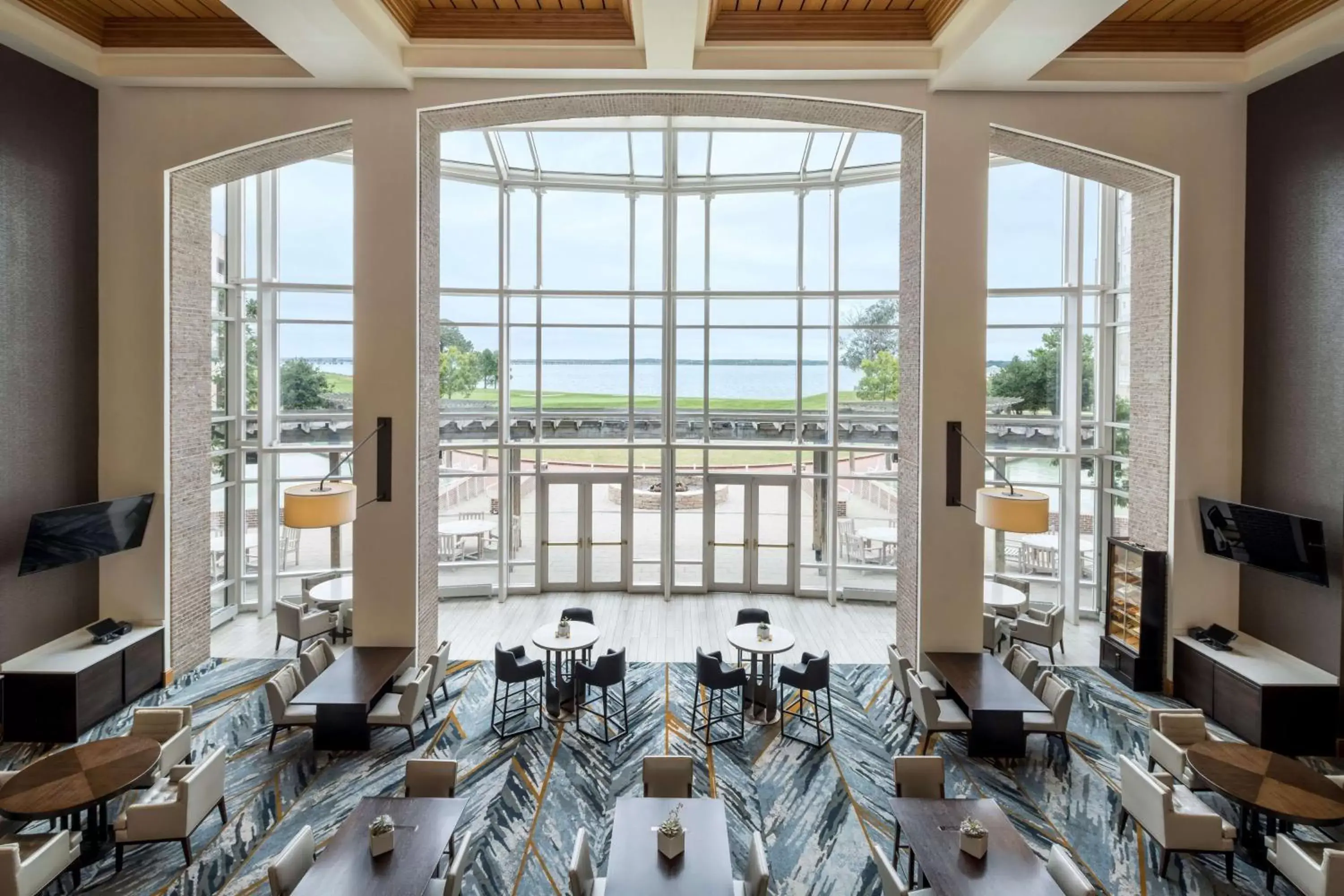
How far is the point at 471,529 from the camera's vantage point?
34.6 feet

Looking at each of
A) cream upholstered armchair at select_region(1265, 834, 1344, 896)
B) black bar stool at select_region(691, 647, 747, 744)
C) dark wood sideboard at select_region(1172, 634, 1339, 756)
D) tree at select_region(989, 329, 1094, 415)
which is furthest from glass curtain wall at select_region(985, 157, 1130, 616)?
cream upholstered armchair at select_region(1265, 834, 1344, 896)

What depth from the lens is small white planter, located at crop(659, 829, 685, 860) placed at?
390cm

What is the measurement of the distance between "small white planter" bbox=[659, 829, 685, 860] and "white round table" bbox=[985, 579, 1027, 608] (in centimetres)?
624

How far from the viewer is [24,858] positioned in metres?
4.03

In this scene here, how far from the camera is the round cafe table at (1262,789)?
14.3 ft

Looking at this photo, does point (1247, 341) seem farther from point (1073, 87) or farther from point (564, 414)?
point (564, 414)

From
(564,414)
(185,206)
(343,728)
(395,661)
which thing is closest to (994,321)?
(564,414)

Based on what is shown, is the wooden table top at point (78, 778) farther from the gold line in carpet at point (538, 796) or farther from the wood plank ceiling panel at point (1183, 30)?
the wood plank ceiling panel at point (1183, 30)

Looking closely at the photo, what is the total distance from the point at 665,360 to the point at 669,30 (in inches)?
216

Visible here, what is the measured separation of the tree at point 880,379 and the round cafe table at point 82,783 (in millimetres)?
9669

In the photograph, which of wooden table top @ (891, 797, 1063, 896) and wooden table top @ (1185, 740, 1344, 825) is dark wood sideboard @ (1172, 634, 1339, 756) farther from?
wooden table top @ (891, 797, 1063, 896)

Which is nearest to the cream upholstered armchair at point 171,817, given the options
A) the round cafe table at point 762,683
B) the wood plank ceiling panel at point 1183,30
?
the round cafe table at point 762,683

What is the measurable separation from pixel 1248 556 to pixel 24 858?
10273 mm

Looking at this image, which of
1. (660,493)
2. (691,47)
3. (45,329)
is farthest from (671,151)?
(45,329)
